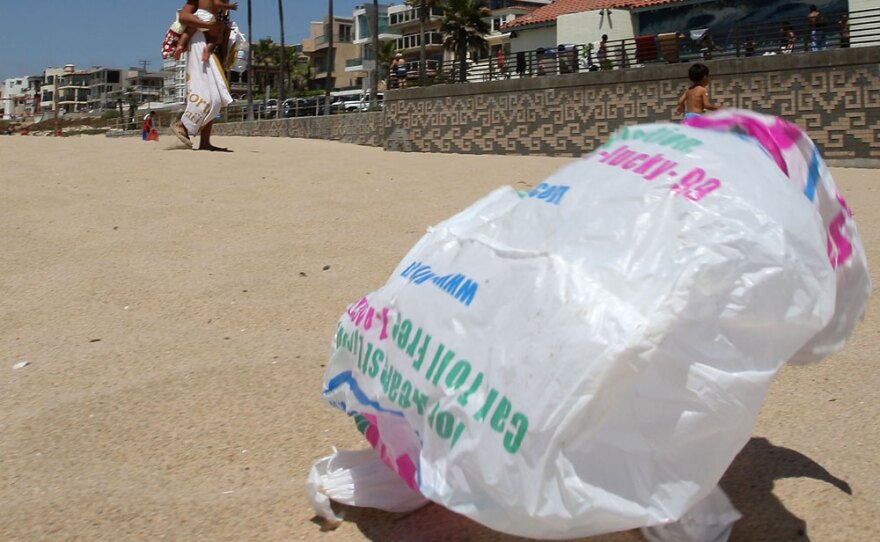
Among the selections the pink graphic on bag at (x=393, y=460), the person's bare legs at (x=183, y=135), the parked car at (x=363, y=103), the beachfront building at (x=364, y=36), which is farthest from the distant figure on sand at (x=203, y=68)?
the beachfront building at (x=364, y=36)

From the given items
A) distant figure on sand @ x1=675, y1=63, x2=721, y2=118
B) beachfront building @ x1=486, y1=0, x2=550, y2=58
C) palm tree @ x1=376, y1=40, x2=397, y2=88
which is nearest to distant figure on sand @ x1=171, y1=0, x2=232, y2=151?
distant figure on sand @ x1=675, y1=63, x2=721, y2=118

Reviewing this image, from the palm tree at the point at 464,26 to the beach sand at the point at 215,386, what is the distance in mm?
35425

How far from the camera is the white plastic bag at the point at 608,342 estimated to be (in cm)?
125

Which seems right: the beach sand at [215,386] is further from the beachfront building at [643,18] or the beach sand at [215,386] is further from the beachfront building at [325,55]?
the beachfront building at [325,55]

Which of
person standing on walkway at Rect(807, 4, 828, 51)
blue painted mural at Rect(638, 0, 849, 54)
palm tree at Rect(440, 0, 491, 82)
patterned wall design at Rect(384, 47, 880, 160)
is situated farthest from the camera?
palm tree at Rect(440, 0, 491, 82)

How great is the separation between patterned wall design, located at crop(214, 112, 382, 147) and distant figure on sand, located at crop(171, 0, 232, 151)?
347 inches

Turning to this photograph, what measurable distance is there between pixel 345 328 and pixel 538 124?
11433 millimetres

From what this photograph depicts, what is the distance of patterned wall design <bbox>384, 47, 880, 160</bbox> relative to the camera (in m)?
9.97

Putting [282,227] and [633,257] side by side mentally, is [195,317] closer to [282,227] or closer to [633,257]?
[282,227]

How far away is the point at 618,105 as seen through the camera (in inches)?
472

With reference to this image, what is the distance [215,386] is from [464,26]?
127 feet

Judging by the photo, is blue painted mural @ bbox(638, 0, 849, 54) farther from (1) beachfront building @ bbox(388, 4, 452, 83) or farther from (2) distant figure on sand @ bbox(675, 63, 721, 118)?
(1) beachfront building @ bbox(388, 4, 452, 83)

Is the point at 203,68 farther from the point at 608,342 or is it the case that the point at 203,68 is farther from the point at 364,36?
the point at 364,36

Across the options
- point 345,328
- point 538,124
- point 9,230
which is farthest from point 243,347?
point 538,124
